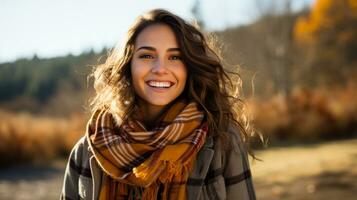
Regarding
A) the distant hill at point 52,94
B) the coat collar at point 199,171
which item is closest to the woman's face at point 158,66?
the coat collar at point 199,171

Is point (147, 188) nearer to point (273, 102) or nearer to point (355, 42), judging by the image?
point (273, 102)

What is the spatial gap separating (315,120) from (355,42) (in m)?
11.7

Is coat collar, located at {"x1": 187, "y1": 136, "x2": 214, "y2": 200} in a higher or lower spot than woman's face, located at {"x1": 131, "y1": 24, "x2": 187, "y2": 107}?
lower

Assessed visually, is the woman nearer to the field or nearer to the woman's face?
the woman's face

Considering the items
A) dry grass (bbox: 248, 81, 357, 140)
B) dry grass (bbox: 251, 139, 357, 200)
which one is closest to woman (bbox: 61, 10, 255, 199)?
dry grass (bbox: 251, 139, 357, 200)

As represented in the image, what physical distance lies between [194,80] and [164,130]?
1.04 ft

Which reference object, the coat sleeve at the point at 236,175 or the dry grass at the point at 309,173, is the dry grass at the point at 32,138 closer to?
the dry grass at the point at 309,173

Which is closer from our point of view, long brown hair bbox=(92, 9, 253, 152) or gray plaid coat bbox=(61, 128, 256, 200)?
gray plaid coat bbox=(61, 128, 256, 200)

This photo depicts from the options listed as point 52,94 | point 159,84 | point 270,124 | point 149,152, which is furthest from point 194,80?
point 52,94

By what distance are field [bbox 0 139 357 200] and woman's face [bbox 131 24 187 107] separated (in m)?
3.84

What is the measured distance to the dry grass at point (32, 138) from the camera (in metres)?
9.69

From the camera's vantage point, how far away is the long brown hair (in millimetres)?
2225

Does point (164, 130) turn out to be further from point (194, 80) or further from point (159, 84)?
point (194, 80)

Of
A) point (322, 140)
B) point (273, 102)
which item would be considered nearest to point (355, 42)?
point (273, 102)
